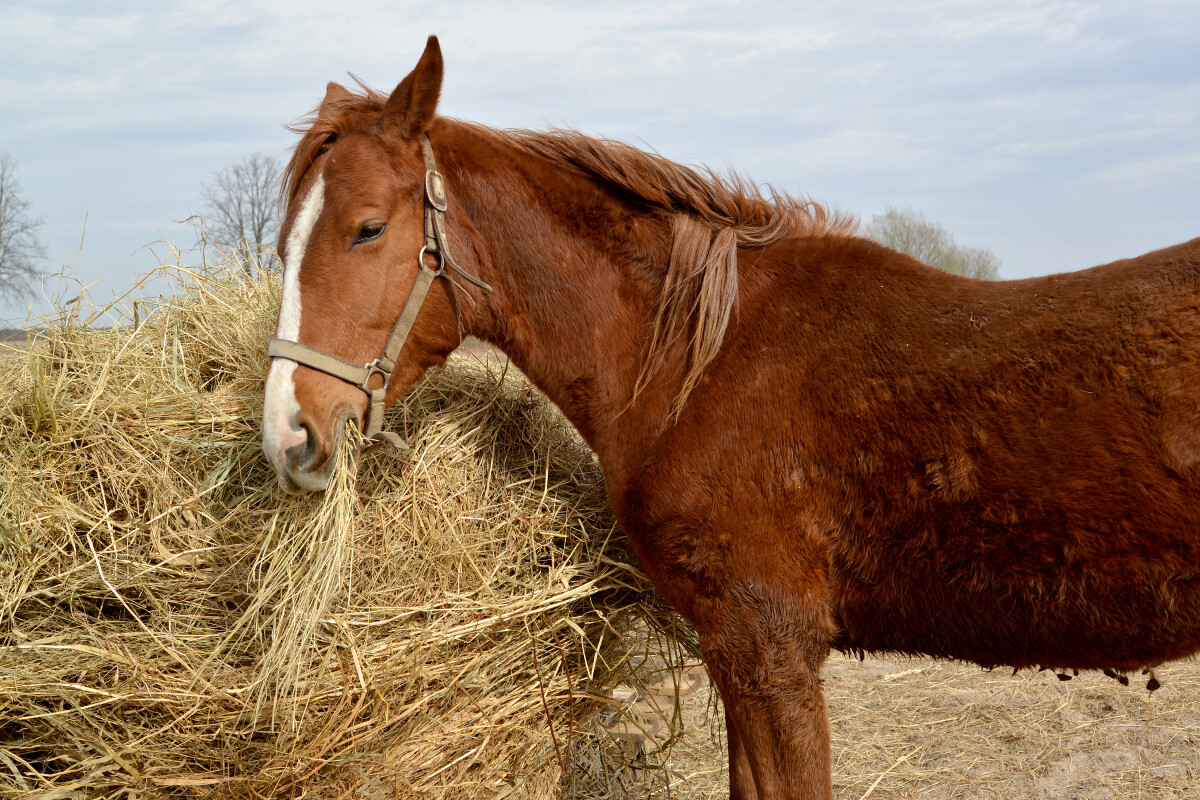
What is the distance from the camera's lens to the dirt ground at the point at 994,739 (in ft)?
11.3

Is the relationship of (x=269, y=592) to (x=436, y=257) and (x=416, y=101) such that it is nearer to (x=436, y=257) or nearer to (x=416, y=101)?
(x=436, y=257)

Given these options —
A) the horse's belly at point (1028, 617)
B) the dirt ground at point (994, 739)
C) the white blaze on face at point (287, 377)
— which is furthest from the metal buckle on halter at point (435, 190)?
the dirt ground at point (994, 739)

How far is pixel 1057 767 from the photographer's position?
3598 millimetres

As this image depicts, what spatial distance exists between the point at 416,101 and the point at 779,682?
2.02 m

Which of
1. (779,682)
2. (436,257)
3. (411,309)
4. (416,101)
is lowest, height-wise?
(779,682)

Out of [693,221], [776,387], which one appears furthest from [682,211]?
[776,387]

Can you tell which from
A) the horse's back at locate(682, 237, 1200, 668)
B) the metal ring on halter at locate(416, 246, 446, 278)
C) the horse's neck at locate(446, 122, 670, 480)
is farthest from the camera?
the horse's neck at locate(446, 122, 670, 480)

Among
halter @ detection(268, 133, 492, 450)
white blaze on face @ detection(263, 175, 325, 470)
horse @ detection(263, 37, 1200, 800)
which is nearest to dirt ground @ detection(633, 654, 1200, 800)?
horse @ detection(263, 37, 1200, 800)

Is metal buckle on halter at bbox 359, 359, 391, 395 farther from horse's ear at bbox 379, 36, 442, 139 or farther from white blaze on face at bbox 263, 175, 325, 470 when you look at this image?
horse's ear at bbox 379, 36, 442, 139

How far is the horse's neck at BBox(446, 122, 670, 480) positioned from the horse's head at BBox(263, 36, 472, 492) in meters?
0.17

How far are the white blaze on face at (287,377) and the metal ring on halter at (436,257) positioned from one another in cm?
31

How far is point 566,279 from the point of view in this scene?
2484 millimetres

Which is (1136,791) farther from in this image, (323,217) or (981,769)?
(323,217)

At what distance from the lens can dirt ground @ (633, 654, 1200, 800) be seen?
3457 millimetres
